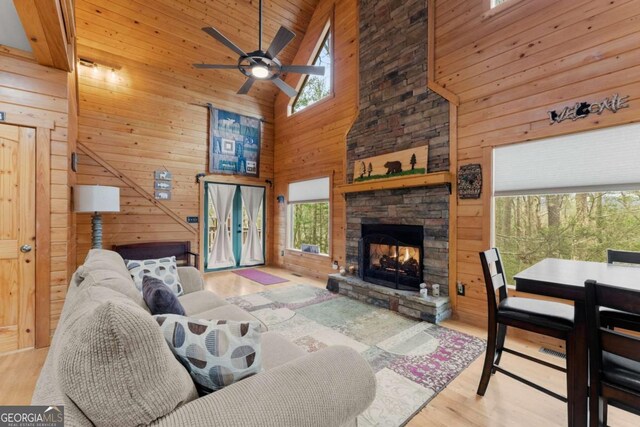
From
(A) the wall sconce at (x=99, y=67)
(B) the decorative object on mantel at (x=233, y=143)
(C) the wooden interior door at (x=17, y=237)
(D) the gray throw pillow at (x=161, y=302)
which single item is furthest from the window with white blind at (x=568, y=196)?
(A) the wall sconce at (x=99, y=67)

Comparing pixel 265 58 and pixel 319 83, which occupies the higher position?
pixel 319 83

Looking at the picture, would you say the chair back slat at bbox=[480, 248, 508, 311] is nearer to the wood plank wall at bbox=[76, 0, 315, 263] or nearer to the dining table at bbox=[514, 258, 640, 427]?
the dining table at bbox=[514, 258, 640, 427]

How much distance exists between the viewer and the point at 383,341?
274 cm

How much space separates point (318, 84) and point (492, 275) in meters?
4.92

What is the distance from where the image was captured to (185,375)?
3.09 feet

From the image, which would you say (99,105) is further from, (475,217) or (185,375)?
(475,217)

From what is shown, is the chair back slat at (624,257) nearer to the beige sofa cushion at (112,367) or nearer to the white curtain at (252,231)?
the beige sofa cushion at (112,367)

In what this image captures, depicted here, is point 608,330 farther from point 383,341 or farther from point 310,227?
point 310,227

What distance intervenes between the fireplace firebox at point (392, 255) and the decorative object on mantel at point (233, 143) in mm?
3242

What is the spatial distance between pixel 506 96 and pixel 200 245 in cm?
546

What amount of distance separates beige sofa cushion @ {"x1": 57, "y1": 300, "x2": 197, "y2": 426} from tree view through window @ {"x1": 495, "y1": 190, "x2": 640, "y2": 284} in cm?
335

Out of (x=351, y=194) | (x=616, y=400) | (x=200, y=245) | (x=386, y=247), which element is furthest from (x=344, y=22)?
(x=616, y=400)

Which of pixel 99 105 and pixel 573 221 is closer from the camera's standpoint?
pixel 573 221

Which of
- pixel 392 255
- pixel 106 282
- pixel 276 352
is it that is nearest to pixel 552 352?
pixel 392 255
